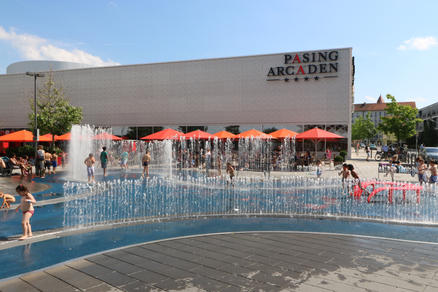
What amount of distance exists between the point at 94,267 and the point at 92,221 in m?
3.90

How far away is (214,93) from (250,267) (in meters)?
27.2

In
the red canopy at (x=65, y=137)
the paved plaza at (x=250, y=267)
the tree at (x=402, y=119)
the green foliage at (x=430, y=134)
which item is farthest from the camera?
the green foliage at (x=430, y=134)

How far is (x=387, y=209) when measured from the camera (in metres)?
9.70

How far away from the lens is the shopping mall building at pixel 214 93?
90.5 ft

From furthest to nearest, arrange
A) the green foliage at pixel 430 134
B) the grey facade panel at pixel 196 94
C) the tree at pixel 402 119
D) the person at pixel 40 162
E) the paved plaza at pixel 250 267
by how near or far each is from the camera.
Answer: the green foliage at pixel 430 134 < the tree at pixel 402 119 < the grey facade panel at pixel 196 94 < the person at pixel 40 162 < the paved plaza at pixel 250 267

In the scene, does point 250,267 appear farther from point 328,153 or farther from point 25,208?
point 328,153

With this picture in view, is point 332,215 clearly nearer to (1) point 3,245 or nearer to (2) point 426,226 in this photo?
(2) point 426,226

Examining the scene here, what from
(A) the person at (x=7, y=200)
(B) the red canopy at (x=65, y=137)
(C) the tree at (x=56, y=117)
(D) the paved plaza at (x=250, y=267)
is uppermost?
(C) the tree at (x=56, y=117)

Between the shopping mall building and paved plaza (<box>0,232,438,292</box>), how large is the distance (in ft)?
76.2

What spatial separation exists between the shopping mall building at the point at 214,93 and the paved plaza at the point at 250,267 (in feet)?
76.2

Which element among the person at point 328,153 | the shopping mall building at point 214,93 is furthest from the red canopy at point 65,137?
the person at point 328,153

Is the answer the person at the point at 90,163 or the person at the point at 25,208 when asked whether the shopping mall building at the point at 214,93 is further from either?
the person at the point at 25,208

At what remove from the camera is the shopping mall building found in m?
27.6

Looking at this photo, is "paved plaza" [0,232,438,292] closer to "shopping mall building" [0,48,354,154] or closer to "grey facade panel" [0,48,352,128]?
"shopping mall building" [0,48,354,154]
